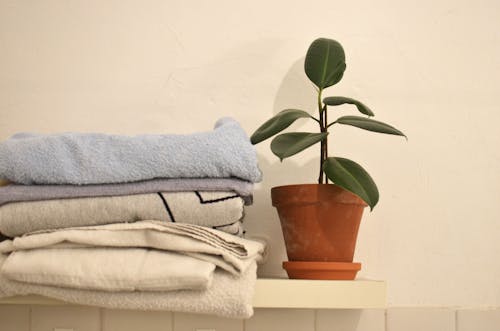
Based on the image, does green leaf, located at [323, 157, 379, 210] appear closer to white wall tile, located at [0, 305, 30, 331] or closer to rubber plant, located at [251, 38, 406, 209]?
rubber plant, located at [251, 38, 406, 209]

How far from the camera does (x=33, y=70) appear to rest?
1.00 meters

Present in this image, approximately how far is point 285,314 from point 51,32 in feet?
2.12

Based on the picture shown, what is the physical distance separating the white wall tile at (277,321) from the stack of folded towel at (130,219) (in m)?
0.21

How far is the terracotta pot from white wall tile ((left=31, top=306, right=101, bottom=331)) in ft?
1.22

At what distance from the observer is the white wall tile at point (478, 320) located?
96cm

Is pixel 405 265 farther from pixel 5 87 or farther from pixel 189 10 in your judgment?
pixel 5 87

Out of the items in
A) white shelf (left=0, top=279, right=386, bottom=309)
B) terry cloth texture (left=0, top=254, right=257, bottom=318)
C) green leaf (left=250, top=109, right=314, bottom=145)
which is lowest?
white shelf (left=0, top=279, right=386, bottom=309)

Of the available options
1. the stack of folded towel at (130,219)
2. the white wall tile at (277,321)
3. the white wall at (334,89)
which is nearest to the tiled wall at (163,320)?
the white wall tile at (277,321)

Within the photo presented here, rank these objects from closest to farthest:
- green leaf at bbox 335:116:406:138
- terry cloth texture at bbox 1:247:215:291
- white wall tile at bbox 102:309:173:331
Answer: terry cloth texture at bbox 1:247:215:291 → green leaf at bbox 335:116:406:138 → white wall tile at bbox 102:309:173:331

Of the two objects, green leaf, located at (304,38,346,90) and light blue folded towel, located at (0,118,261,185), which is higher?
green leaf, located at (304,38,346,90)

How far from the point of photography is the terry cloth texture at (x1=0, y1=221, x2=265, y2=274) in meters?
0.70

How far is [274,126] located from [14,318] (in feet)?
1.79

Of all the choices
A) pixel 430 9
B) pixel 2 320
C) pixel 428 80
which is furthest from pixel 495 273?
pixel 2 320

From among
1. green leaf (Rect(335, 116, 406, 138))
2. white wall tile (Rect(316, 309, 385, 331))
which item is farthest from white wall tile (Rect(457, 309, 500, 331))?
green leaf (Rect(335, 116, 406, 138))
